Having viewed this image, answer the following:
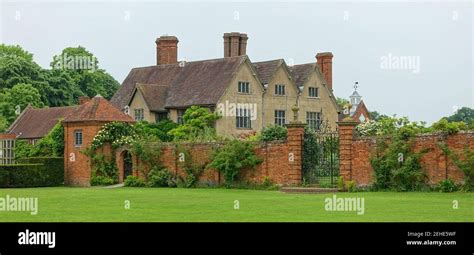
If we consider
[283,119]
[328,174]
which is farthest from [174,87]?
[328,174]

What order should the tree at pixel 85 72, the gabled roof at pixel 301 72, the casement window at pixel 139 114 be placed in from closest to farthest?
the casement window at pixel 139 114 < the gabled roof at pixel 301 72 < the tree at pixel 85 72

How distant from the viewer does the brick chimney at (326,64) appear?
70.8 meters

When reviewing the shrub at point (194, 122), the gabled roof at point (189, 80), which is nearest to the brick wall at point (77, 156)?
Answer: the shrub at point (194, 122)

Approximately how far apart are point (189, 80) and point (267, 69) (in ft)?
19.2

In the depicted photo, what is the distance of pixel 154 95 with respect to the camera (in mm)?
64312

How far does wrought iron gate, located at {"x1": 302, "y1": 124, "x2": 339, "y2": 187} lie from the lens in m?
38.4

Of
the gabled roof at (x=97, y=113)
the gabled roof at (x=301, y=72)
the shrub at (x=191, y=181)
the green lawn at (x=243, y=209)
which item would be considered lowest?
the green lawn at (x=243, y=209)

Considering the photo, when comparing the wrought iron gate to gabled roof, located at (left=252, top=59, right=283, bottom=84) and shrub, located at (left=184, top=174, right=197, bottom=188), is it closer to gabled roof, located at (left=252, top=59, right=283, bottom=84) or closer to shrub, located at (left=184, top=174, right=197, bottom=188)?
shrub, located at (left=184, top=174, right=197, bottom=188)

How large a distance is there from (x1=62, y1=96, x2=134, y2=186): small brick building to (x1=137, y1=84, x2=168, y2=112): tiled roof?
12.1 meters

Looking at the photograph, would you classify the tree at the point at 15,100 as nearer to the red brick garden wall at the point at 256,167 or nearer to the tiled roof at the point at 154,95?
the tiled roof at the point at 154,95

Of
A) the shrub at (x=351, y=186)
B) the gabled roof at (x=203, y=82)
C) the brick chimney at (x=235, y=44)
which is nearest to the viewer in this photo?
the shrub at (x=351, y=186)

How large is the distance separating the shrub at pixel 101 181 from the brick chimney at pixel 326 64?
26920 millimetres

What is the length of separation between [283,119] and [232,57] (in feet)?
20.0

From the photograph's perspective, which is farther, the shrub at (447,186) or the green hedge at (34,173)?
the green hedge at (34,173)
